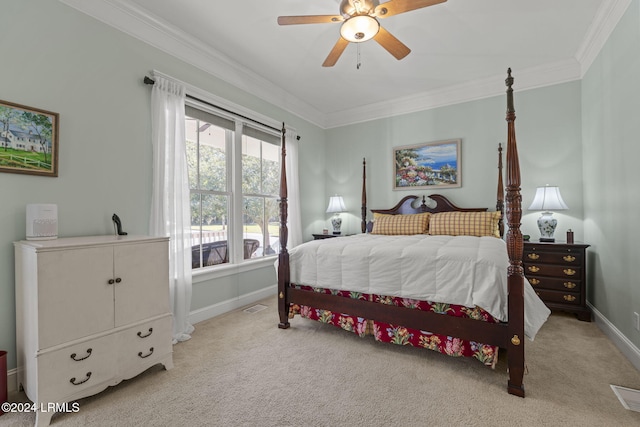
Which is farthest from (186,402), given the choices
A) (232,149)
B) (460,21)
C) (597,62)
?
(597,62)

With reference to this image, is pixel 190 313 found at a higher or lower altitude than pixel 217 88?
lower

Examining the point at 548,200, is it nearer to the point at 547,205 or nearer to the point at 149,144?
the point at 547,205

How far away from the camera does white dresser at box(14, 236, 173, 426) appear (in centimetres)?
163

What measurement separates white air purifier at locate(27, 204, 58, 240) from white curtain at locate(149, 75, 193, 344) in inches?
28.8

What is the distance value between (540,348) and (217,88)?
3.99 meters

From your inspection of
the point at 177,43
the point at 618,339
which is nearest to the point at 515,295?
the point at 618,339

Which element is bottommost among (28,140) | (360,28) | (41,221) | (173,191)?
(41,221)

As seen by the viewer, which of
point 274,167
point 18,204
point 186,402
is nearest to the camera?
point 186,402

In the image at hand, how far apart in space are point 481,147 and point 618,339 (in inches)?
99.6

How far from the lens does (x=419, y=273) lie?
2203 mm

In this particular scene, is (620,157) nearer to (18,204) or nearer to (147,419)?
(147,419)

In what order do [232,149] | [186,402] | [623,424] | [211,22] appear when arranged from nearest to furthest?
[623,424] → [186,402] → [211,22] → [232,149]

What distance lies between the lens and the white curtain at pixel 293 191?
436 cm

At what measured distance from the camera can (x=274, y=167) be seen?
4.30 m
